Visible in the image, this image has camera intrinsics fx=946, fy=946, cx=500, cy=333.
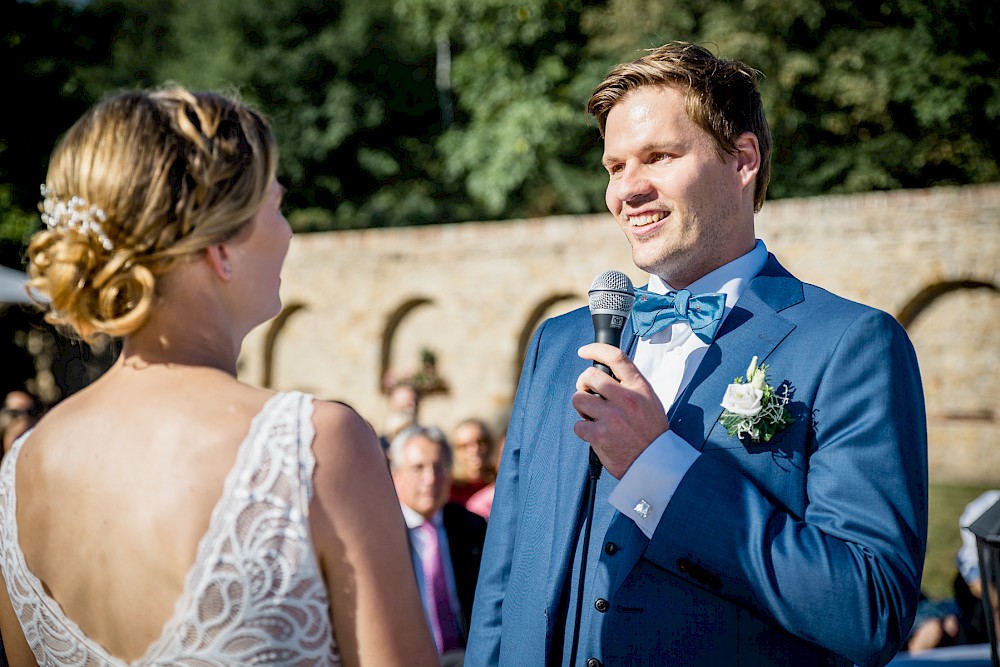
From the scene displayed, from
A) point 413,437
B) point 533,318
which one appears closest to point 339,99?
point 533,318

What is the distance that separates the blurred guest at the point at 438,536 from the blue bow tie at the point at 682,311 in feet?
9.25

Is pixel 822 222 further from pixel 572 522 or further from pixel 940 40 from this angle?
pixel 572 522

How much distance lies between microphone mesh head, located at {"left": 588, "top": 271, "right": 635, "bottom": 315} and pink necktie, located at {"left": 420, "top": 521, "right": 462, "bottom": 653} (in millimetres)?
2975

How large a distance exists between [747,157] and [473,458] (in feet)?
15.6

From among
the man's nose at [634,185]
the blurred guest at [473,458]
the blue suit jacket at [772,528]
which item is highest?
the man's nose at [634,185]

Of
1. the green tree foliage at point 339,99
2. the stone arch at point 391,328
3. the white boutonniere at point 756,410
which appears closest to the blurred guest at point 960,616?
the white boutonniere at point 756,410

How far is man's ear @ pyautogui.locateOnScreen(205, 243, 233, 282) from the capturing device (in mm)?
1683

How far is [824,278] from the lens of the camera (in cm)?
1402

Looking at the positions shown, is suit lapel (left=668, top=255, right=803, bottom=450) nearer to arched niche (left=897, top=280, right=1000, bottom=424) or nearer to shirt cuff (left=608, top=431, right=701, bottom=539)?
shirt cuff (left=608, top=431, right=701, bottom=539)

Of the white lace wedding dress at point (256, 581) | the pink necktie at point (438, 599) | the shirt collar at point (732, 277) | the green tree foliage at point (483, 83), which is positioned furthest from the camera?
the green tree foliage at point (483, 83)

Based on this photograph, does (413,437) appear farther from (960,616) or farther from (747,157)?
(960,616)

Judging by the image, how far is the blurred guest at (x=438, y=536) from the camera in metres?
4.89

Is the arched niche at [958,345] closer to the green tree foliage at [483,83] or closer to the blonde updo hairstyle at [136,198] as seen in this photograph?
the green tree foliage at [483,83]

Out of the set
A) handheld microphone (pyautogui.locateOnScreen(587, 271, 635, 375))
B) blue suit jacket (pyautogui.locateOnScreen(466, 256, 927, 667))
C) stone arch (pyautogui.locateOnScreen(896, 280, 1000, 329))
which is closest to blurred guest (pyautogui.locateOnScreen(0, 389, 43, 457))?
blue suit jacket (pyautogui.locateOnScreen(466, 256, 927, 667))
